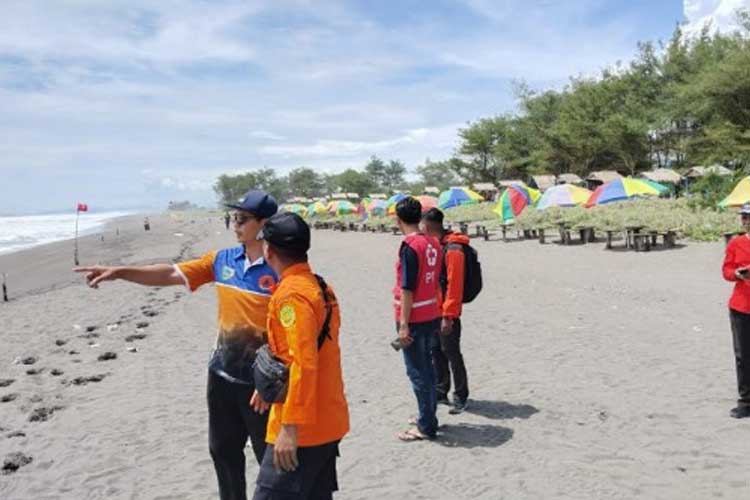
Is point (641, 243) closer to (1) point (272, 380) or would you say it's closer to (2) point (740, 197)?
(2) point (740, 197)

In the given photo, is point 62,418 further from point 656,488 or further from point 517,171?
point 517,171

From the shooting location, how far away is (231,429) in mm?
3328

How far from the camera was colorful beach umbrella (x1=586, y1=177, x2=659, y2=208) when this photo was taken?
20.0 meters

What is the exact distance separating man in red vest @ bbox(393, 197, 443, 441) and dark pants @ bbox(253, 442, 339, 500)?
6.83 feet

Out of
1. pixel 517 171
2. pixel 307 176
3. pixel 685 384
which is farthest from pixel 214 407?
pixel 307 176

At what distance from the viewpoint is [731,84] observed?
29500 millimetres

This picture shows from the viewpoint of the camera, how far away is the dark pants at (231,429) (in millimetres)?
3189

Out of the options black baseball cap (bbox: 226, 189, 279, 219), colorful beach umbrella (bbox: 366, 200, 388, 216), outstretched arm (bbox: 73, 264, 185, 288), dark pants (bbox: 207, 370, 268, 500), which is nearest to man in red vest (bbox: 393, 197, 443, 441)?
black baseball cap (bbox: 226, 189, 279, 219)

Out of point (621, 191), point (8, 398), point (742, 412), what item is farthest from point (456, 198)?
point (742, 412)

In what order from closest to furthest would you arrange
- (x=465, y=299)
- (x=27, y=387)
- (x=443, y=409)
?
1. (x=465, y=299)
2. (x=443, y=409)
3. (x=27, y=387)

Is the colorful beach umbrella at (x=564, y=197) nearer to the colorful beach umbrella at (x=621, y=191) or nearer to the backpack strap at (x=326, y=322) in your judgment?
the colorful beach umbrella at (x=621, y=191)

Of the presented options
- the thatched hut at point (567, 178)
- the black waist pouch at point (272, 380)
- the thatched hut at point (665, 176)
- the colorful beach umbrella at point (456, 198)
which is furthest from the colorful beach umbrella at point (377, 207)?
the black waist pouch at point (272, 380)

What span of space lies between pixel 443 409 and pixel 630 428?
1.60 meters

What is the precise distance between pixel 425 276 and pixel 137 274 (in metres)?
2.15
